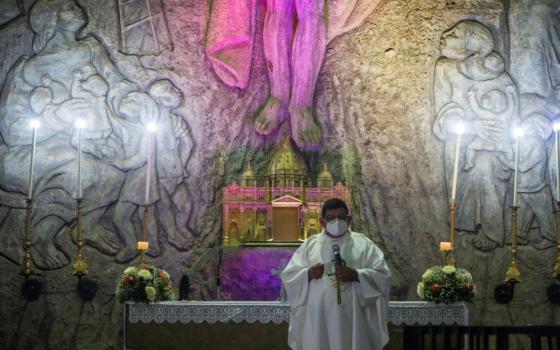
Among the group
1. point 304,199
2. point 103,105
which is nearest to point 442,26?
point 304,199

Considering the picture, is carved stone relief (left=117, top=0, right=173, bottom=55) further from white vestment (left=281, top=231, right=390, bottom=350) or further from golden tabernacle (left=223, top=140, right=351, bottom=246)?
white vestment (left=281, top=231, right=390, bottom=350)

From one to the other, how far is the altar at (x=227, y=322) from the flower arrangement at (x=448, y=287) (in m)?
0.07

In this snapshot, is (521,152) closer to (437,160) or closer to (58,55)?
(437,160)

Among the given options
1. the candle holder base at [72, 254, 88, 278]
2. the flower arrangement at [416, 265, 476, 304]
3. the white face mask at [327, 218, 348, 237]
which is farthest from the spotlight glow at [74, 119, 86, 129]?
the flower arrangement at [416, 265, 476, 304]

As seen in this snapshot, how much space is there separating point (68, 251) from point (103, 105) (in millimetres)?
1664

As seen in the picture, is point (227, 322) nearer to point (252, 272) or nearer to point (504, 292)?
point (252, 272)

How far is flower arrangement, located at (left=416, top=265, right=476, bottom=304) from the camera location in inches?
292

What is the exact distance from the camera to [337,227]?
6070 mm

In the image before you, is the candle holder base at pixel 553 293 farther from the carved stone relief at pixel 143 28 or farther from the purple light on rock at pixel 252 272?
the carved stone relief at pixel 143 28

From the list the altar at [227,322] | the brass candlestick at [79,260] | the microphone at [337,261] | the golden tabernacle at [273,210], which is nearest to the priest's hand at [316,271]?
the microphone at [337,261]

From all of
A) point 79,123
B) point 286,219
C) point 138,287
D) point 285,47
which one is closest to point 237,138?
point 285,47

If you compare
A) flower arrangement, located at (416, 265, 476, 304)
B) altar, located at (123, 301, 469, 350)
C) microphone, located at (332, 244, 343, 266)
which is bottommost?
altar, located at (123, 301, 469, 350)

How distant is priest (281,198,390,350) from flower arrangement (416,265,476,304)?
142cm

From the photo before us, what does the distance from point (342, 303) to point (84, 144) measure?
4.52 m
